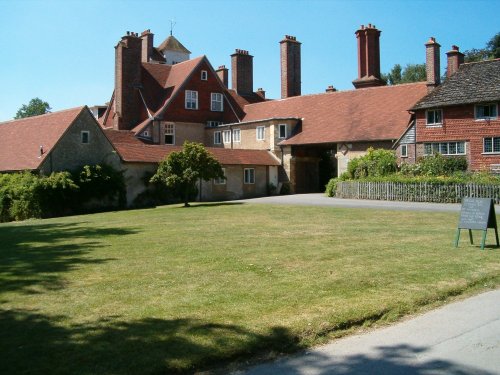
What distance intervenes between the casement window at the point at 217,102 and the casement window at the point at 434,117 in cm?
2285

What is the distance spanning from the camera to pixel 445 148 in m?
39.4

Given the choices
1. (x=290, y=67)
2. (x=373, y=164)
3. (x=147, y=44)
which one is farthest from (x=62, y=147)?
(x=147, y=44)

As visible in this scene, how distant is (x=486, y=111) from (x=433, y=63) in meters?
7.03

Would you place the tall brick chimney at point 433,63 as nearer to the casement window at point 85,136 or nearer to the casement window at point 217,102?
the casement window at point 217,102

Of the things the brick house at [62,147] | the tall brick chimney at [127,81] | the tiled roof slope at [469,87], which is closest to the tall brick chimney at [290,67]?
the tall brick chimney at [127,81]

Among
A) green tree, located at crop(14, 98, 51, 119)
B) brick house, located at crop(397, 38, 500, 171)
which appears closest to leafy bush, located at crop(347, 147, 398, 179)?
brick house, located at crop(397, 38, 500, 171)

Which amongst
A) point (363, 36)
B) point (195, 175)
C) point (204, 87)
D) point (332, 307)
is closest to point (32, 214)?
point (195, 175)

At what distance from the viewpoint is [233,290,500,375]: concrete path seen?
5.57 metres

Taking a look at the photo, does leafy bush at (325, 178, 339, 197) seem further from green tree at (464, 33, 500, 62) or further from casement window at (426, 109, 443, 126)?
green tree at (464, 33, 500, 62)

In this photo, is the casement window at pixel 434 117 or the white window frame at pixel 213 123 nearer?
the casement window at pixel 434 117

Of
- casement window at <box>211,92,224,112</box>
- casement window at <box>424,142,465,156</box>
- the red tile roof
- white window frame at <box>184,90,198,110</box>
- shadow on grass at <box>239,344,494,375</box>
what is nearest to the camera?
shadow on grass at <box>239,344,494,375</box>

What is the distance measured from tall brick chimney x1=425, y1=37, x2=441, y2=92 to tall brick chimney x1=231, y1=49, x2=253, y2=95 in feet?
75.5

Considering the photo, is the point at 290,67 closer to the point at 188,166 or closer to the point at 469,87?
the point at 469,87

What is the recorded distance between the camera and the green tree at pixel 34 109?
106 metres
